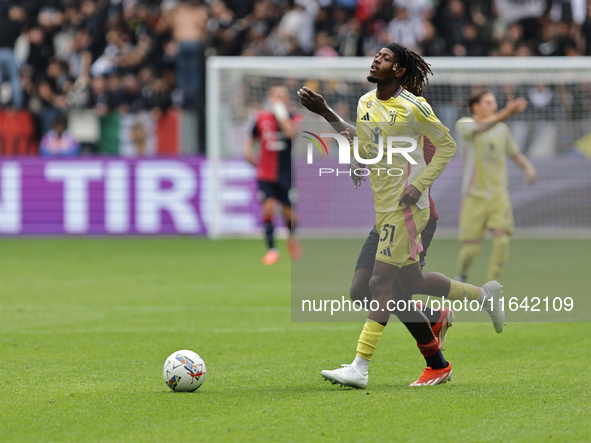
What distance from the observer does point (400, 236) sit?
5.36m

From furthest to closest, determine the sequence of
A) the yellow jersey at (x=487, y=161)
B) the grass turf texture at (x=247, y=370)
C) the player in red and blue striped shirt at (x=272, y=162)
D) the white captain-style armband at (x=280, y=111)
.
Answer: the player in red and blue striped shirt at (x=272, y=162)
the white captain-style armband at (x=280, y=111)
the yellow jersey at (x=487, y=161)
the grass turf texture at (x=247, y=370)

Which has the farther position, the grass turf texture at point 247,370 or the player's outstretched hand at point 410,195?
the player's outstretched hand at point 410,195

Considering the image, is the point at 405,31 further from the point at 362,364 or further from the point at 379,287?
the point at 362,364

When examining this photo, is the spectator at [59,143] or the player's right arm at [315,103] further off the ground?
the player's right arm at [315,103]

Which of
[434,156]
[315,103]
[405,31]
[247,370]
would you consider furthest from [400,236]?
[405,31]

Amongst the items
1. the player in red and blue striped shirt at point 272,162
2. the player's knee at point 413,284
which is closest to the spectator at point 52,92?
the player in red and blue striped shirt at point 272,162

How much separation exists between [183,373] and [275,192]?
8305mm

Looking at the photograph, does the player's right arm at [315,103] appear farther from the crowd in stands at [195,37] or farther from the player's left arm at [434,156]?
the crowd in stands at [195,37]

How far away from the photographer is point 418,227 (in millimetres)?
5422

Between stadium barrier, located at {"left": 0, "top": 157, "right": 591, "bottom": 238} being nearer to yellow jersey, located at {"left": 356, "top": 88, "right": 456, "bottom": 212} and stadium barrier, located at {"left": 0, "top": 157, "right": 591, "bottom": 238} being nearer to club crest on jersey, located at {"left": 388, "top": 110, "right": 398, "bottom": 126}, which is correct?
yellow jersey, located at {"left": 356, "top": 88, "right": 456, "bottom": 212}

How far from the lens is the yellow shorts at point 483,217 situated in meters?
9.78

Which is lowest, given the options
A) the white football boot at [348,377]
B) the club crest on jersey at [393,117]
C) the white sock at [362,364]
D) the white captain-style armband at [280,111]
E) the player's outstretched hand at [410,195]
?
the white football boot at [348,377]

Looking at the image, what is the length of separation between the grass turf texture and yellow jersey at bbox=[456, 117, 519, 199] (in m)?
0.97

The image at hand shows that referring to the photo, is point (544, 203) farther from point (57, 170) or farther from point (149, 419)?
point (149, 419)
